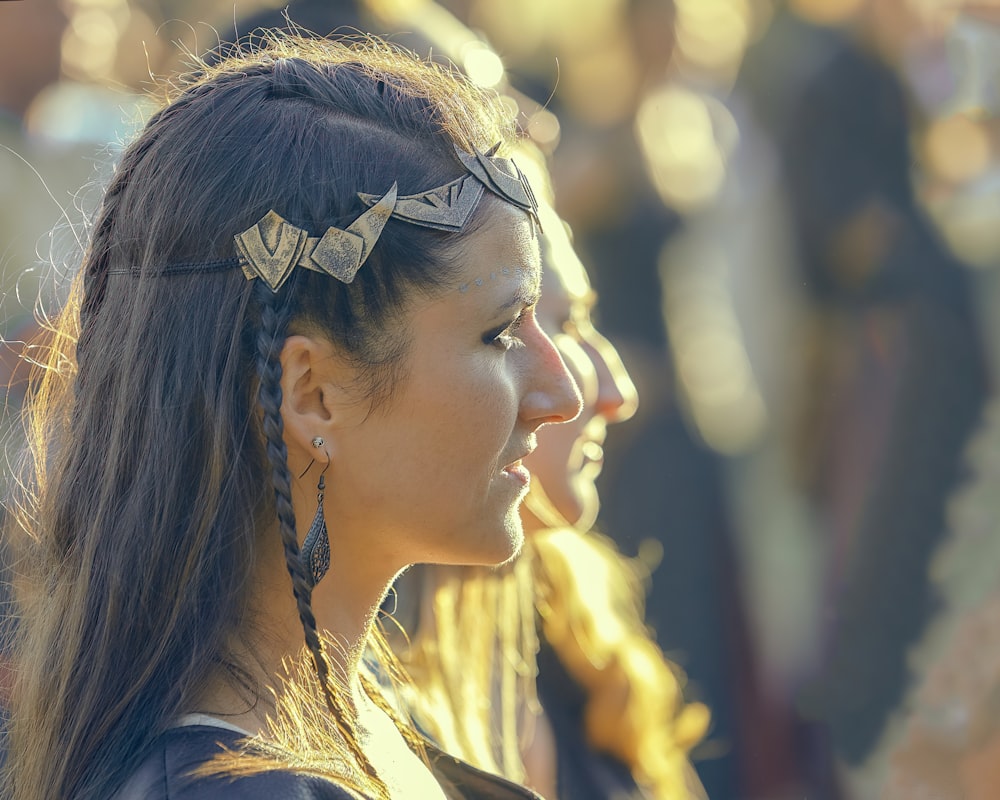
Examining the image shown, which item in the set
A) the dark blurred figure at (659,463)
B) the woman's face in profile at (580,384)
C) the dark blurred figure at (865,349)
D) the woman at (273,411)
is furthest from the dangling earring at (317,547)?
the dark blurred figure at (865,349)

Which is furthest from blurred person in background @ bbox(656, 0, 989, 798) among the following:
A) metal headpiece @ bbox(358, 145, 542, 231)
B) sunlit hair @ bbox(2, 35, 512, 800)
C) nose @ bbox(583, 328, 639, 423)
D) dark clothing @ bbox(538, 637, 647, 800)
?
sunlit hair @ bbox(2, 35, 512, 800)

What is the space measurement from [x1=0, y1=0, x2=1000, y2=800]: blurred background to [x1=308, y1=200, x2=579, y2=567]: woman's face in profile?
1.48 metres

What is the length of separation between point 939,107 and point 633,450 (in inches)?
46.6

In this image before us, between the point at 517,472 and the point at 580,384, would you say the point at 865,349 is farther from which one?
the point at 517,472

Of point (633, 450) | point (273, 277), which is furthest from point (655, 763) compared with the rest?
point (273, 277)

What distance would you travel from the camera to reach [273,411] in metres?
0.88

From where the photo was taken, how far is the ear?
0.92 meters

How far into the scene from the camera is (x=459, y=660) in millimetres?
1711

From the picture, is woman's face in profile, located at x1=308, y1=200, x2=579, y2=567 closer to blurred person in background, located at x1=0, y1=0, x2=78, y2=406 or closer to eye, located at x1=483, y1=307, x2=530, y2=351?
eye, located at x1=483, y1=307, x2=530, y2=351

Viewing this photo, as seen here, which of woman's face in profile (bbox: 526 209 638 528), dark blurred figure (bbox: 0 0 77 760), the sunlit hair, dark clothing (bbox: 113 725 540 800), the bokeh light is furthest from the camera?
the bokeh light

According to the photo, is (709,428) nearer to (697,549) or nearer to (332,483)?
(697,549)

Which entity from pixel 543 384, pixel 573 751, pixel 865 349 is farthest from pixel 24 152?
pixel 865 349

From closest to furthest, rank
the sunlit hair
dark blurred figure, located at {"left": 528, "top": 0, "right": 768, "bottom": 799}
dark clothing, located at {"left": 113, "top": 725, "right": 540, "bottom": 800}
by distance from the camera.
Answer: dark clothing, located at {"left": 113, "top": 725, "right": 540, "bottom": 800}
the sunlit hair
dark blurred figure, located at {"left": 528, "top": 0, "right": 768, "bottom": 799}

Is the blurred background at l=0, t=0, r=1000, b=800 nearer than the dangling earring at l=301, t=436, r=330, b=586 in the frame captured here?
No
